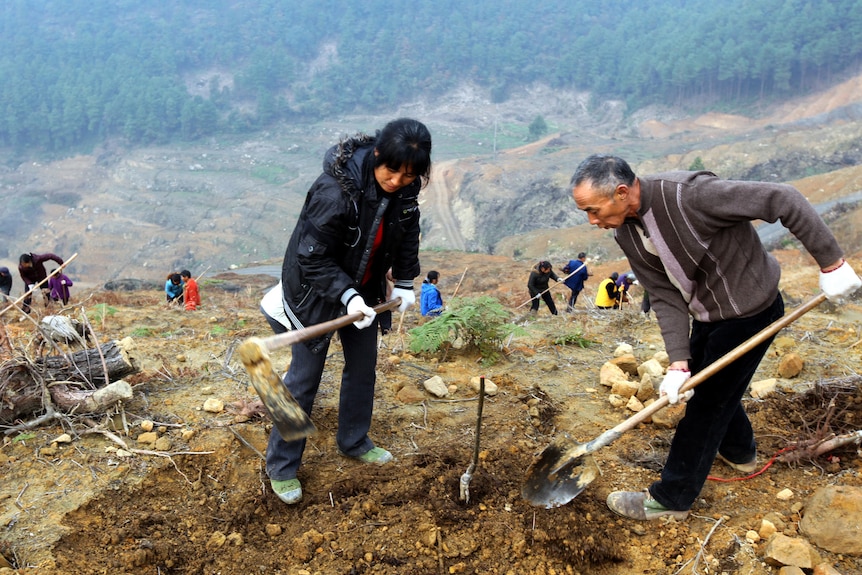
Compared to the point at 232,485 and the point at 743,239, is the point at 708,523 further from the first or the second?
the point at 232,485

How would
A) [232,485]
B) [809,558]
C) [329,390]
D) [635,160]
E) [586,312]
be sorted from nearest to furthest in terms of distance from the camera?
[809,558]
[232,485]
[329,390]
[586,312]
[635,160]

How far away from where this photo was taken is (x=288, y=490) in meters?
2.82

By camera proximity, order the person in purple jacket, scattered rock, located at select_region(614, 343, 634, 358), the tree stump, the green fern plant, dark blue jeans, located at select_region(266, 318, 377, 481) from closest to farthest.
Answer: the person in purple jacket
dark blue jeans, located at select_region(266, 318, 377, 481)
the tree stump
the green fern plant
scattered rock, located at select_region(614, 343, 634, 358)

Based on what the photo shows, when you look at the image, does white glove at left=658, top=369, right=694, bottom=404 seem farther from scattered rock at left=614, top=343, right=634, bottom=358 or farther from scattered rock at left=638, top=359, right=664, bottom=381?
scattered rock at left=614, top=343, right=634, bottom=358

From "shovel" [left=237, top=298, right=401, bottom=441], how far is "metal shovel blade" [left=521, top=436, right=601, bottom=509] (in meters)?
0.98

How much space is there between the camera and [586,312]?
21.9ft

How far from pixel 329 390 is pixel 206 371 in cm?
92

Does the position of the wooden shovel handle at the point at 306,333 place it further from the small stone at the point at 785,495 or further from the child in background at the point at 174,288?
the child in background at the point at 174,288

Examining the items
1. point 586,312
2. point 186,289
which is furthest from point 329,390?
point 186,289

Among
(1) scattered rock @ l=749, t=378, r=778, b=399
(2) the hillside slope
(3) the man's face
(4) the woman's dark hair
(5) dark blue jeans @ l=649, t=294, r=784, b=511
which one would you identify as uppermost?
(4) the woman's dark hair

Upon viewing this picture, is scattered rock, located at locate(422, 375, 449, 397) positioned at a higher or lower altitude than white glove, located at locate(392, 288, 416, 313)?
lower

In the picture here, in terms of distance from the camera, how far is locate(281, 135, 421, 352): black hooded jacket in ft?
8.11

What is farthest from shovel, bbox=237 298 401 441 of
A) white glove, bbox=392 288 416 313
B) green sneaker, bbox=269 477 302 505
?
white glove, bbox=392 288 416 313

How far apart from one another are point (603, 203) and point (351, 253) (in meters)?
1.06
